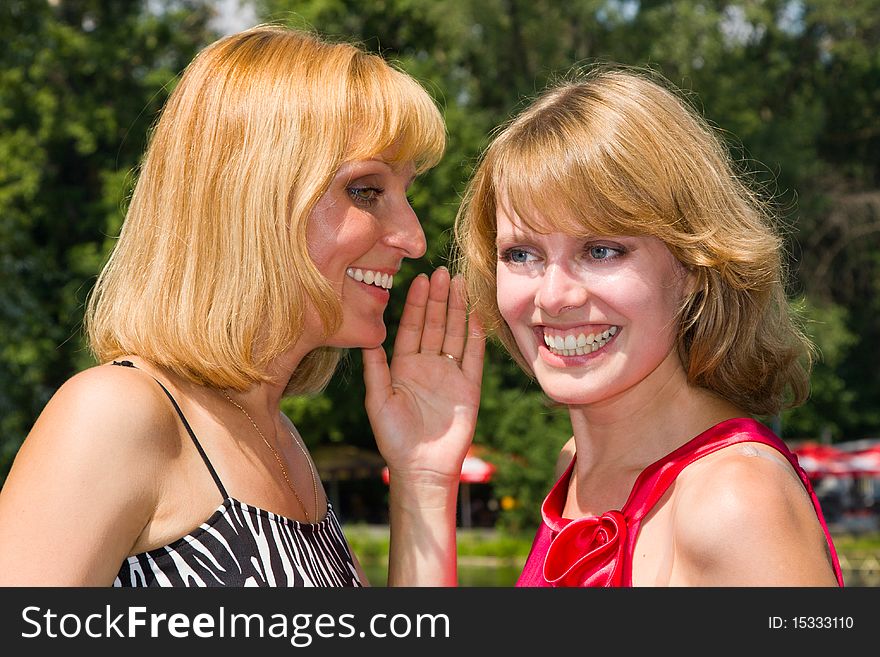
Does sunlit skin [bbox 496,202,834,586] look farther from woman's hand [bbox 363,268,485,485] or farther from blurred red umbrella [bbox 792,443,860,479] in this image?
blurred red umbrella [bbox 792,443,860,479]

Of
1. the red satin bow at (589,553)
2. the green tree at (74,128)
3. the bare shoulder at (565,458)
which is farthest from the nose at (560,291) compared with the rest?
the green tree at (74,128)

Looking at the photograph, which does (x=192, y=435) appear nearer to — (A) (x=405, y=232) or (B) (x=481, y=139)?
(A) (x=405, y=232)

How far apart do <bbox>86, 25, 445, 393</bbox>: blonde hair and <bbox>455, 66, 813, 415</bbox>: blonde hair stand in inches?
19.4

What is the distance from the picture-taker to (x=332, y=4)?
24734 mm

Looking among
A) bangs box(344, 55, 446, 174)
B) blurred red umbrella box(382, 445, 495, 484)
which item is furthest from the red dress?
blurred red umbrella box(382, 445, 495, 484)

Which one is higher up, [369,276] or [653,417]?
[369,276]

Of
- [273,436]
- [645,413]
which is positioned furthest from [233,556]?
[645,413]

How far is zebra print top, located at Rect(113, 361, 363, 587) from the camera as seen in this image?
2.53 m

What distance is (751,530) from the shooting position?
2.18 metres

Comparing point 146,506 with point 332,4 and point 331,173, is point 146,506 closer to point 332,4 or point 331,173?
point 331,173

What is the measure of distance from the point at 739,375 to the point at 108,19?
2455cm

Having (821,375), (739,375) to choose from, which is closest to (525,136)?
(739,375)

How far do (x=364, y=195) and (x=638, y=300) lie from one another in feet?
2.92

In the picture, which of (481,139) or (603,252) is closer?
(603,252)
